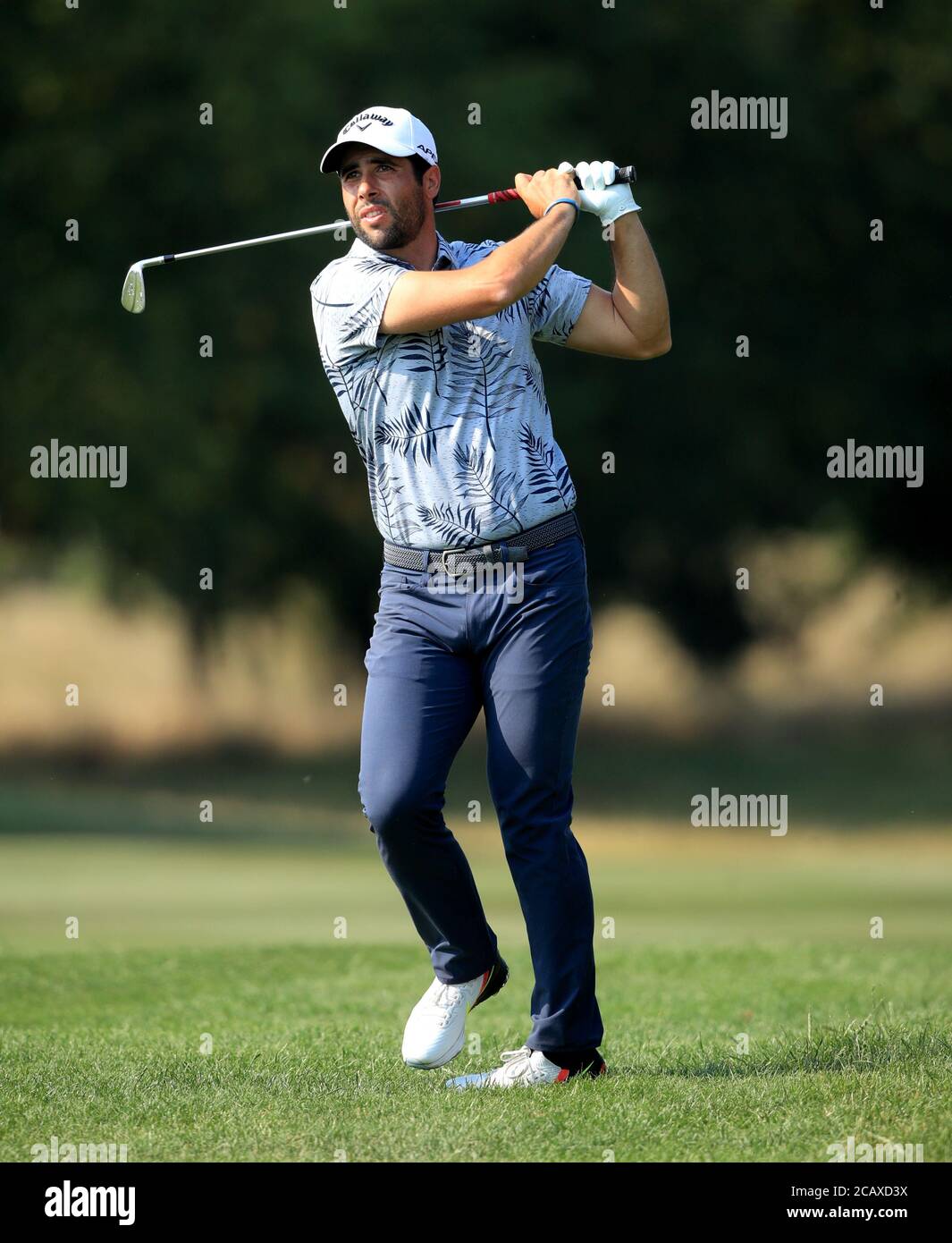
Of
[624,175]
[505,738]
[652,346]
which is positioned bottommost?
[505,738]

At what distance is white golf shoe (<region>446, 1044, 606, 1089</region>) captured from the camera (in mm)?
4434

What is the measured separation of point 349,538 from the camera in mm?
15805

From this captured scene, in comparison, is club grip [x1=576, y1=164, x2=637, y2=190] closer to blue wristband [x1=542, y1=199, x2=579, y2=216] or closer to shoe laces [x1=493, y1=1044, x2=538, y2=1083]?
blue wristband [x1=542, y1=199, x2=579, y2=216]

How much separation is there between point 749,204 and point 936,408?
2.46 metres

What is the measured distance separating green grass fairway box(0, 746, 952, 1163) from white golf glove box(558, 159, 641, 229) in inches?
84.1

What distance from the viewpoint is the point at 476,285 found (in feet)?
13.8

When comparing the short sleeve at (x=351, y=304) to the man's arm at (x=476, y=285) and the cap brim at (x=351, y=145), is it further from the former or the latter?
the cap brim at (x=351, y=145)

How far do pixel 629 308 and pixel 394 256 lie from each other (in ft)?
2.02

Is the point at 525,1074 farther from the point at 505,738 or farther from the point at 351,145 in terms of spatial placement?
the point at 351,145

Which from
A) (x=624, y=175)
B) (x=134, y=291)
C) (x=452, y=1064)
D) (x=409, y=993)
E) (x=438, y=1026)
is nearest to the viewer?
(x=438, y=1026)

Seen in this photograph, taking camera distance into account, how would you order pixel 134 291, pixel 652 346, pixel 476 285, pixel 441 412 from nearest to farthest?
pixel 476 285 < pixel 441 412 < pixel 652 346 < pixel 134 291

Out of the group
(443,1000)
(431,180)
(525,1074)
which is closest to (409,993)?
(443,1000)

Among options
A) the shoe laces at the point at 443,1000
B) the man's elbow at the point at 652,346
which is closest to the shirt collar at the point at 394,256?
the man's elbow at the point at 652,346

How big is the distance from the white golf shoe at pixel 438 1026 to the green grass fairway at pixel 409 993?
0.09 metres
